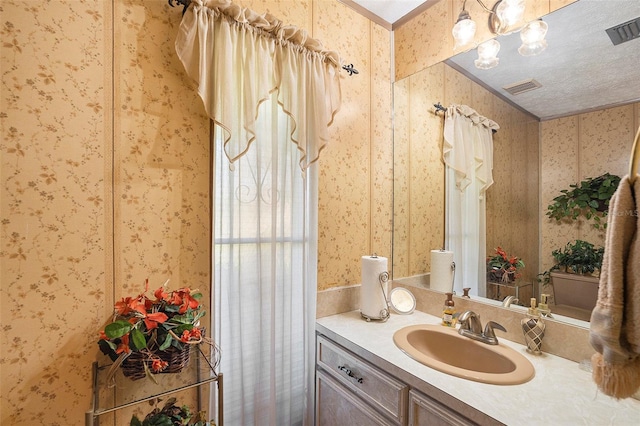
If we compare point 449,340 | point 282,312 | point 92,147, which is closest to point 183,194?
point 92,147

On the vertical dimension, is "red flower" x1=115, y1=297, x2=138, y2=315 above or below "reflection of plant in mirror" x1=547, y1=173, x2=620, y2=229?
below

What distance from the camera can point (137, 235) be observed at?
1.09 metres

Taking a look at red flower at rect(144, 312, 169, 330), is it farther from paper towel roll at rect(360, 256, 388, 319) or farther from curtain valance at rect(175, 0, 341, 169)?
paper towel roll at rect(360, 256, 388, 319)

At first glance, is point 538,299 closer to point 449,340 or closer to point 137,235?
point 449,340

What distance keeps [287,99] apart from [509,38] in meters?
1.08

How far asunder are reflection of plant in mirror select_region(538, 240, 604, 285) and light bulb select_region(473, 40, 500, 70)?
0.91m

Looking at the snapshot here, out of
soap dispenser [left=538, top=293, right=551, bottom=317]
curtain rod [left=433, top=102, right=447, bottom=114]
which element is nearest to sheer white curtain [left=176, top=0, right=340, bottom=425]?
curtain rod [left=433, top=102, right=447, bottom=114]

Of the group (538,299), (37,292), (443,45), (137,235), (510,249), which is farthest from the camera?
(443,45)

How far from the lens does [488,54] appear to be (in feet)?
4.67

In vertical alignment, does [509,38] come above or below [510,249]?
above

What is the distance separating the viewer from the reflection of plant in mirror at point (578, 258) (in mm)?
1130

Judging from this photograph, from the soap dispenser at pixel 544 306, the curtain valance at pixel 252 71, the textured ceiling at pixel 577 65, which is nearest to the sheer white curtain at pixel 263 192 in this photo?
the curtain valance at pixel 252 71

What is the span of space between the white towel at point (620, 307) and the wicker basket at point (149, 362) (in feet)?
3.53

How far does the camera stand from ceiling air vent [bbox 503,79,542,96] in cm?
131
